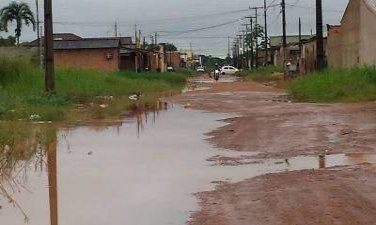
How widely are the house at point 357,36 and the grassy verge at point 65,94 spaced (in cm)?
1185

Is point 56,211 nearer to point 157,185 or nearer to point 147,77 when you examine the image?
point 157,185

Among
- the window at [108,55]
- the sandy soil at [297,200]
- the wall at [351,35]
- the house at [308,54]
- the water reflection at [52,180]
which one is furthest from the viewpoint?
the window at [108,55]

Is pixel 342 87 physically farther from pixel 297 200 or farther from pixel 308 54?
pixel 308 54

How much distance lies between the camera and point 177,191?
391 inches

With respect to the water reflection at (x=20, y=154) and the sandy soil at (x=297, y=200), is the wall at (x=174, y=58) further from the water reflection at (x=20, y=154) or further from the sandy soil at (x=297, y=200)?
the sandy soil at (x=297, y=200)

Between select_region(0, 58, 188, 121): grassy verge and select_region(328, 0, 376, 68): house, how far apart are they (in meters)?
11.8

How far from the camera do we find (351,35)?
137 ft

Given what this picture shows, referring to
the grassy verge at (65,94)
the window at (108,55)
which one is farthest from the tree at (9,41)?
the grassy verge at (65,94)


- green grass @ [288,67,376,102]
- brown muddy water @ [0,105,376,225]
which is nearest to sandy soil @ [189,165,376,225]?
brown muddy water @ [0,105,376,225]

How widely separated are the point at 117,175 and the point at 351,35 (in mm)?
32772

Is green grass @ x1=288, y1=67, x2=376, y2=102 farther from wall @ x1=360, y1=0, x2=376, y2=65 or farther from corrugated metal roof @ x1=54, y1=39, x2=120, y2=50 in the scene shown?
corrugated metal roof @ x1=54, y1=39, x2=120, y2=50

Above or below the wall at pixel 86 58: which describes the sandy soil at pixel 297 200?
below

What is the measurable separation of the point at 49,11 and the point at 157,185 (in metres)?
20.5

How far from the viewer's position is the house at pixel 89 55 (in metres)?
59.7
